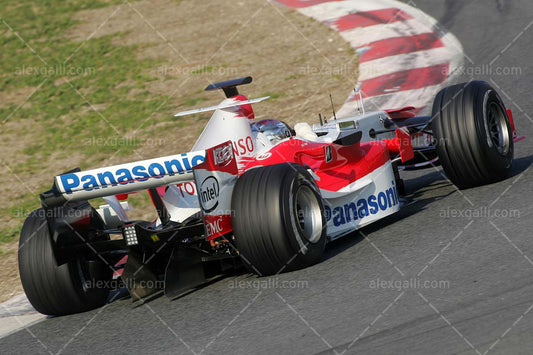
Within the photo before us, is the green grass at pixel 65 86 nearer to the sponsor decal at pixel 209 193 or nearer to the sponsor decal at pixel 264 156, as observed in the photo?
the sponsor decal at pixel 264 156

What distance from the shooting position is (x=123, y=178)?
17.0 ft

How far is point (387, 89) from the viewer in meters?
11.6

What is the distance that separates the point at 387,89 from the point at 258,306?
7101 mm

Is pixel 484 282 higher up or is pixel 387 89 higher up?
pixel 484 282

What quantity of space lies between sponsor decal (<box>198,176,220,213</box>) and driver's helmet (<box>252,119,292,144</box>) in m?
1.36

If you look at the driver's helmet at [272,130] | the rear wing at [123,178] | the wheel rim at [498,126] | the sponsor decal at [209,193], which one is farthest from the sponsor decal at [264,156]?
the wheel rim at [498,126]

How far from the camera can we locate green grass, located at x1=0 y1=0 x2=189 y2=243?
12.1m

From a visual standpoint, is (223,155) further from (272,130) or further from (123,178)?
(272,130)

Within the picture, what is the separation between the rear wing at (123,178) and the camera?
5152mm

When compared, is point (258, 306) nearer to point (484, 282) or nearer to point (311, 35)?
point (484, 282)

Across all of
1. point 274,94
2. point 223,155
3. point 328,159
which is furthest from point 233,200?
point 274,94

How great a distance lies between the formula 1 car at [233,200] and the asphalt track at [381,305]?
0.19 meters

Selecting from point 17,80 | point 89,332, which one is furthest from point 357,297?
point 17,80

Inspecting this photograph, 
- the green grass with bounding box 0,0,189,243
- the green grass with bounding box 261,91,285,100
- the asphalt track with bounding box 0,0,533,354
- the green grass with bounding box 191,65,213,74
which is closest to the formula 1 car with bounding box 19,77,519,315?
the asphalt track with bounding box 0,0,533,354
